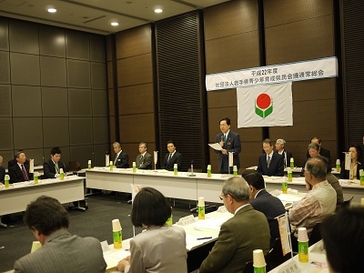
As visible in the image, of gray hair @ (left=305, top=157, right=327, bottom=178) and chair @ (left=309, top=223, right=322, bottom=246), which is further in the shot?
gray hair @ (left=305, top=157, right=327, bottom=178)

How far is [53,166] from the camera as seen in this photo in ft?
25.5

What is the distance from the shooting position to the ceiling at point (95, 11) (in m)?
8.41

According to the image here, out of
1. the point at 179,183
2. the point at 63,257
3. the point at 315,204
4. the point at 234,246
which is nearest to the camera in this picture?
the point at 63,257

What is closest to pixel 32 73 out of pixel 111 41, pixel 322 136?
pixel 111 41

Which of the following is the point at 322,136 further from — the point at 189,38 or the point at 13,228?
the point at 13,228

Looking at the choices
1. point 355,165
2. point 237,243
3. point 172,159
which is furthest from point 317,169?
point 172,159

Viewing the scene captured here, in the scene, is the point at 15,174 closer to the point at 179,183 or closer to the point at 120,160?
the point at 120,160

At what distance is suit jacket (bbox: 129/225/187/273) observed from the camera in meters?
2.10

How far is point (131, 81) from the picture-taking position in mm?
10742

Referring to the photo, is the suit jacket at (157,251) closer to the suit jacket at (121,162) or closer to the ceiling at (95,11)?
the suit jacket at (121,162)

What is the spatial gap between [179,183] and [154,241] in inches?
190

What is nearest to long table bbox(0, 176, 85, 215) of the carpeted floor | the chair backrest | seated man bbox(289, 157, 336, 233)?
the carpeted floor

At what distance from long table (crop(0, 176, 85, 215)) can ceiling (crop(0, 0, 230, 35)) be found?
3.99m

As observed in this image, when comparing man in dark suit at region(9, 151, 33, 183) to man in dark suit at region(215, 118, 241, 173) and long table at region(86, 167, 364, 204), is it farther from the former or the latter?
man in dark suit at region(215, 118, 241, 173)
